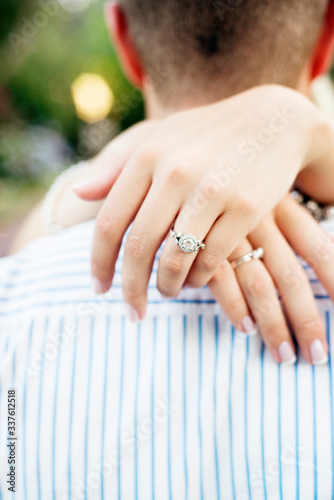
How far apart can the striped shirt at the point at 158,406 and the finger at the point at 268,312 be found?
29 millimetres

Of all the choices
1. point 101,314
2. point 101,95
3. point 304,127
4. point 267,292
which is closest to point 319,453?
point 267,292

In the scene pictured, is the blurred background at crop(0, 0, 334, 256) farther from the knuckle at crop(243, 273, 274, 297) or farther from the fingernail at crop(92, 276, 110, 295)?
the knuckle at crop(243, 273, 274, 297)

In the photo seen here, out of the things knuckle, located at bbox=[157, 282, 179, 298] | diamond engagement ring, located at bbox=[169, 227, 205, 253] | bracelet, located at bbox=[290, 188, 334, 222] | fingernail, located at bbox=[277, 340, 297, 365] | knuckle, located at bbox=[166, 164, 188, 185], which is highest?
knuckle, located at bbox=[166, 164, 188, 185]

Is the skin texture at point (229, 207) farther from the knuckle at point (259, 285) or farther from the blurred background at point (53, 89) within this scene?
the blurred background at point (53, 89)

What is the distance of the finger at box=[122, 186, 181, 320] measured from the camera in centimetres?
62

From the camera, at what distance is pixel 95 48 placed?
784 centimetres

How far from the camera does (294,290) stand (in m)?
0.68

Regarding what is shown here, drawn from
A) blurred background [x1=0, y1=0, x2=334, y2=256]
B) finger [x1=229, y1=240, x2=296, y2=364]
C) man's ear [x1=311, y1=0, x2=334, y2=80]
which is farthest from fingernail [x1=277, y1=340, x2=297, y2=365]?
blurred background [x1=0, y1=0, x2=334, y2=256]

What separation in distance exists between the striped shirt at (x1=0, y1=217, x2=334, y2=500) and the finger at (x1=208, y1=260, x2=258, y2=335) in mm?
40

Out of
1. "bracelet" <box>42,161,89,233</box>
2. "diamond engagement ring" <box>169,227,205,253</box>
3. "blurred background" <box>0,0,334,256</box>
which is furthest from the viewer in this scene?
"blurred background" <box>0,0,334,256</box>

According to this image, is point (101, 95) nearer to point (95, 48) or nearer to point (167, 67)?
point (95, 48)

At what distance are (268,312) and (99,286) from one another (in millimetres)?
291

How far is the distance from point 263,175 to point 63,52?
8243 mm

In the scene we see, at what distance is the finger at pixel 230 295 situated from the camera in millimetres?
674
